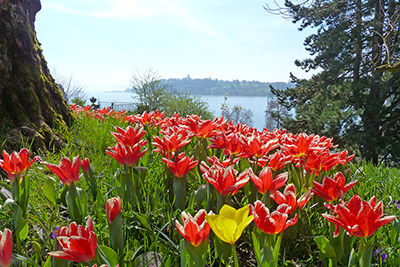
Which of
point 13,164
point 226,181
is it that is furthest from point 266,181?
point 13,164

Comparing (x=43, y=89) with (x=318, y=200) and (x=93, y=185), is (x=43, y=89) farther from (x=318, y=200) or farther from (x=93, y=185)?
(x=318, y=200)

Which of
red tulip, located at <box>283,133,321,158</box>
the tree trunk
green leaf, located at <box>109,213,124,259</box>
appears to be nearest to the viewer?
green leaf, located at <box>109,213,124,259</box>

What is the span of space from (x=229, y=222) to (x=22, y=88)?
2.78 m

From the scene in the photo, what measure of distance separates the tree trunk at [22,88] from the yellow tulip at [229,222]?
217 cm

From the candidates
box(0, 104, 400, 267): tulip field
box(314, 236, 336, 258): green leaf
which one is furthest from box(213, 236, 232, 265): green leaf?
box(314, 236, 336, 258): green leaf

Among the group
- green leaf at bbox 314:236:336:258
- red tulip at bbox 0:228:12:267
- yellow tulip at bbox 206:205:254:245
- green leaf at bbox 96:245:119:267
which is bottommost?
green leaf at bbox 314:236:336:258

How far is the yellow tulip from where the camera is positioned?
2.49 ft

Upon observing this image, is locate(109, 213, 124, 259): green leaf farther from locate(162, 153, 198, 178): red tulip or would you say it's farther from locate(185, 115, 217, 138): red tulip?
locate(185, 115, 217, 138): red tulip

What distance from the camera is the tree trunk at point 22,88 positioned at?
262 cm

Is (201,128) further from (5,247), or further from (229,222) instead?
(5,247)

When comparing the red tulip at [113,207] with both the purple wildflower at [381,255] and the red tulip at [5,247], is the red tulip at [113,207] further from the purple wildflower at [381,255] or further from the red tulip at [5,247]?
Answer: the purple wildflower at [381,255]

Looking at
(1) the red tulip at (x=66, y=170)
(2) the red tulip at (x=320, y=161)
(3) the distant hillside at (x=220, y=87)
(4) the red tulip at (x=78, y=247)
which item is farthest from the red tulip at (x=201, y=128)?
(3) the distant hillside at (x=220, y=87)

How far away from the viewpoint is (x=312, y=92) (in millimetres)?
14531

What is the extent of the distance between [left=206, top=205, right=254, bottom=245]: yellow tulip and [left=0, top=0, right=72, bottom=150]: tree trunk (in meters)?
2.17
